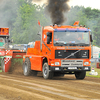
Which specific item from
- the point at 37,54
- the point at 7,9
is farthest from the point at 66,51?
the point at 7,9

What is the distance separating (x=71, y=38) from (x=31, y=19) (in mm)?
53669

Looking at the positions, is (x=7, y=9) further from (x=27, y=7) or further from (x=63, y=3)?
(x=63, y=3)

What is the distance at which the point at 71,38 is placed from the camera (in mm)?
15539

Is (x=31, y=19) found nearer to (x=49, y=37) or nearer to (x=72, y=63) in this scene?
(x=49, y=37)

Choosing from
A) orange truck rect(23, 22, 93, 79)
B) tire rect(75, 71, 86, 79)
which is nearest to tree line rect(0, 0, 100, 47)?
tire rect(75, 71, 86, 79)

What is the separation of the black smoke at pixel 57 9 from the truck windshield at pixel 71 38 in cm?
417

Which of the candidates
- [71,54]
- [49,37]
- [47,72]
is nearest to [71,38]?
[71,54]

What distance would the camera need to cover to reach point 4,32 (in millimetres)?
24938

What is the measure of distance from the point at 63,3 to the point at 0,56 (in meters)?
6.05

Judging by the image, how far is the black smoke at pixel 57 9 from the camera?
2001cm

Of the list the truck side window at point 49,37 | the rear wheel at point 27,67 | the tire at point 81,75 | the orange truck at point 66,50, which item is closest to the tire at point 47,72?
the orange truck at point 66,50

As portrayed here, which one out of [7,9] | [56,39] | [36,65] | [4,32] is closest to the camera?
[56,39]

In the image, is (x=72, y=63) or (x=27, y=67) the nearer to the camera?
(x=72, y=63)

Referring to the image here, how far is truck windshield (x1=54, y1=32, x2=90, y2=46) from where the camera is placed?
50.4ft
